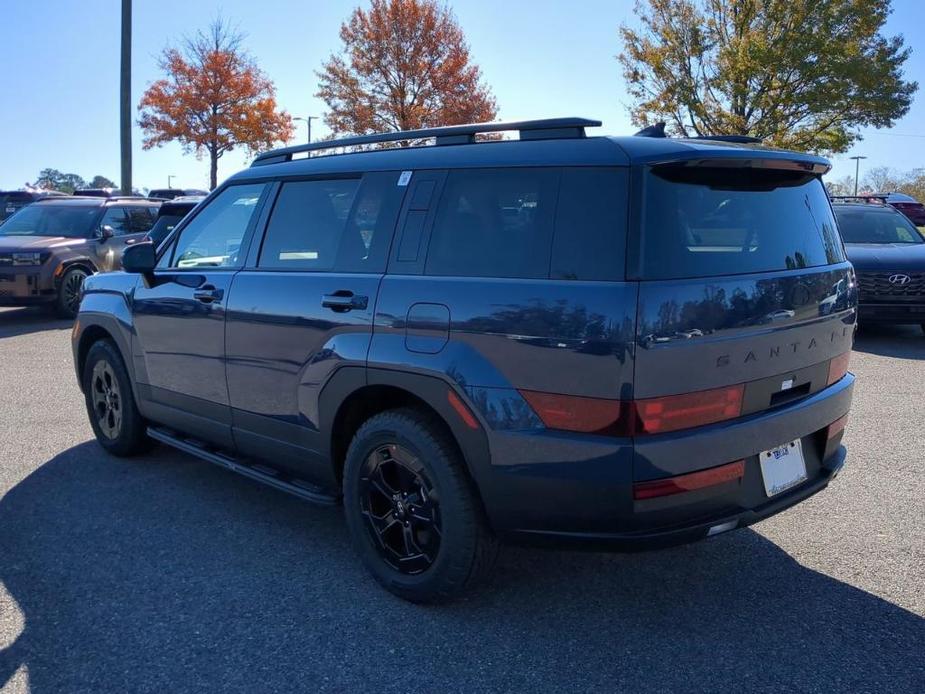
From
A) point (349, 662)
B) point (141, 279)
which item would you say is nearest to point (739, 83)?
point (141, 279)

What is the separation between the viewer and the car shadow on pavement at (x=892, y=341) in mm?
9172

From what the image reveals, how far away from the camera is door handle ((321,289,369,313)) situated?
11.4 ft

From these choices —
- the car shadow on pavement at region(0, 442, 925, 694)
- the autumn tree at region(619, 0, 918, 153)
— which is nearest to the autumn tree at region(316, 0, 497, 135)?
the autumn tree at region(619, 0, 918, 153)

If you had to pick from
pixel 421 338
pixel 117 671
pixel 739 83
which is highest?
pixel 739 83

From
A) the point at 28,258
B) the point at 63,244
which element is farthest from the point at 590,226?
the point at 63,244

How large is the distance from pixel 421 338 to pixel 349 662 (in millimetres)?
1237

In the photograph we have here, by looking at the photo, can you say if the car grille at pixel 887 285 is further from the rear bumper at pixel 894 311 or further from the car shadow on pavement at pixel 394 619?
the car shadow on pavement at pixel 394 619

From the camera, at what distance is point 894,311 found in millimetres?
9484

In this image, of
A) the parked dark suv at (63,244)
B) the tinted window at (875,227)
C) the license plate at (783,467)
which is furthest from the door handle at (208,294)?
the tinted window at (875,227)

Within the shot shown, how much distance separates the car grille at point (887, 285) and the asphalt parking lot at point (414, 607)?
5280mm

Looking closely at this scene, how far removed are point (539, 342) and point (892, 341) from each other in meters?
8.71

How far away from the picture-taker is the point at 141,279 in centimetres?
496

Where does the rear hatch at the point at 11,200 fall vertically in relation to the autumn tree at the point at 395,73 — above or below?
below

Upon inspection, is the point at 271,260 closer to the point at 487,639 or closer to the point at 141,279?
the point at 141,279
